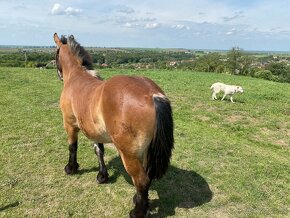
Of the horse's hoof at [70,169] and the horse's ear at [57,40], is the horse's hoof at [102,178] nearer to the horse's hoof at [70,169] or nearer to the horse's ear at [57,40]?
the horse's hoof at [70,169]

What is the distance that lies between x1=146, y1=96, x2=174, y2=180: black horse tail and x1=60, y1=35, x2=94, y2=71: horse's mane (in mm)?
2235

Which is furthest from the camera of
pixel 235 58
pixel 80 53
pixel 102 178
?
pixel 235 58

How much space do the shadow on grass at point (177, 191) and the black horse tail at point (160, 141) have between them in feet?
2.56

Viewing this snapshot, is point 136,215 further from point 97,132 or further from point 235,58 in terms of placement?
point 235,58

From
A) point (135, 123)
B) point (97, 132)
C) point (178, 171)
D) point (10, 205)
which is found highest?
point (135, 123)

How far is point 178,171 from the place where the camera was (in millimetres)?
5141

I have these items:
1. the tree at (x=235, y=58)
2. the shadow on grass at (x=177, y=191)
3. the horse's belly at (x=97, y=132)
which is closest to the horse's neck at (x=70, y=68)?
the horse's belly at (x=97, y=132)

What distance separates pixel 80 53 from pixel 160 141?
2.55 metres

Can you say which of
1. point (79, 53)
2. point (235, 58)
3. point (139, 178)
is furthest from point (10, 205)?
point (235, 58)

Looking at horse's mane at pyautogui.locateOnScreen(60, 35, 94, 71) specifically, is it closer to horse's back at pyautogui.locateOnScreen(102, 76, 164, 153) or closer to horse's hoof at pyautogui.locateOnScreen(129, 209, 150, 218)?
horse's back at pyautogui.locateOnScreen(102, 76, 164, 153)

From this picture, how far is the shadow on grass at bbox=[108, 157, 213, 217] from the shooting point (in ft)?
13.5

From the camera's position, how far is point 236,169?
527 centimetres

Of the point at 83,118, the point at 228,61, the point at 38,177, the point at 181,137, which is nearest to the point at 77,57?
the point at 83,118

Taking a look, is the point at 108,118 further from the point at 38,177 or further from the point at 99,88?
the point at 38,177
